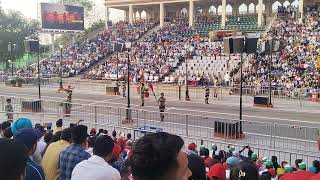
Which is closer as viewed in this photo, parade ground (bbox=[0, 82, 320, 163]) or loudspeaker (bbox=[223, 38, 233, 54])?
parade ground (bbox=[0, 82, 320, 163])

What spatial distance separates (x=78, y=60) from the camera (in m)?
56.6

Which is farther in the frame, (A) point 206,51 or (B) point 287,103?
(A) point 206,51

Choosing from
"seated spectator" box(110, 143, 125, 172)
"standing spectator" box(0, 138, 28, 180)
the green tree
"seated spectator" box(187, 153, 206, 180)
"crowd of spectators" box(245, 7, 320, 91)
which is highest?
the green tree

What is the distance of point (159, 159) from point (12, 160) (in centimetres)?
102

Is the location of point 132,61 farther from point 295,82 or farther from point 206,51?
point 295,82

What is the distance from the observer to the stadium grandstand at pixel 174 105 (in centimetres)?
454

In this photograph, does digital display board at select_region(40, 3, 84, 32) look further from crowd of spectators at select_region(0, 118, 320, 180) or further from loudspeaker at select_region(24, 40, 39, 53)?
crowd of spectators at select_region(0, 118, 320, 180)

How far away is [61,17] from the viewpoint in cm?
6284

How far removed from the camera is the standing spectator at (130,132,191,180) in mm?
2688

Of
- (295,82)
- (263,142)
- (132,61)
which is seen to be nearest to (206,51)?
(132,61)

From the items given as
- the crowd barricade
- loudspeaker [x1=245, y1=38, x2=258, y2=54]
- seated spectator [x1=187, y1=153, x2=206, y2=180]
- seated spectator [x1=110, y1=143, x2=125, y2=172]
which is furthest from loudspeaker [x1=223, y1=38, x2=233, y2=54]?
seated spectator [x1=187, y1=153, x2=206, y2=180]

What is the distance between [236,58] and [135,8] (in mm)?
28538

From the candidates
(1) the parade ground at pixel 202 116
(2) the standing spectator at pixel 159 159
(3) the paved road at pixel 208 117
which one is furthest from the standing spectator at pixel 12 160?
(3) the paved road at pixel 208 117

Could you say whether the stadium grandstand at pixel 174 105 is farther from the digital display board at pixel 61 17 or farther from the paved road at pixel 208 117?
the digital display board at pixel 61 17
